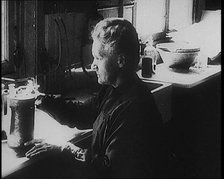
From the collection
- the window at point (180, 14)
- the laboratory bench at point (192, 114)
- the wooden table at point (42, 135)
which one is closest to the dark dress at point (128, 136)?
the wooden table at point (42, 135)

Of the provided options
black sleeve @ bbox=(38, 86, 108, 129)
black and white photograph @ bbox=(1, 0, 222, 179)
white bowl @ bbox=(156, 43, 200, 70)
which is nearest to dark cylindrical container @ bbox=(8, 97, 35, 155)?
black and white photograph @ bbox=(1, 0, 222, 179)

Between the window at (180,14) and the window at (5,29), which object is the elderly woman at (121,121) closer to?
the window at (5,29)

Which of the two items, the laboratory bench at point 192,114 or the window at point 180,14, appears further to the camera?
the window at point 180,14

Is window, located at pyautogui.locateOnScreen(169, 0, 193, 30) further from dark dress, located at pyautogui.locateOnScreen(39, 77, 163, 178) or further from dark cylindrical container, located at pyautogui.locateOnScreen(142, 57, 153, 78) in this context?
dark dress, located at pyautogui.locateOnScreen(39, 77, 163, 178)

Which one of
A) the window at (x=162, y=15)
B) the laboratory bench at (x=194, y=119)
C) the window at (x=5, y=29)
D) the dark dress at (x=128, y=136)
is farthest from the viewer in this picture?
the window at (x=162, y=15)

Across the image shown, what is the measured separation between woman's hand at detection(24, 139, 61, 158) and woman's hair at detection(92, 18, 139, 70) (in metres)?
0.56

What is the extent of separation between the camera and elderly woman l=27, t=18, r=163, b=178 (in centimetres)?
194

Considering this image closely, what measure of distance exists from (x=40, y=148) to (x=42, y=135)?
30 centimetres

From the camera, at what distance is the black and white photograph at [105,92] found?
202 cm

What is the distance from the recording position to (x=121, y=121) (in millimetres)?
2006

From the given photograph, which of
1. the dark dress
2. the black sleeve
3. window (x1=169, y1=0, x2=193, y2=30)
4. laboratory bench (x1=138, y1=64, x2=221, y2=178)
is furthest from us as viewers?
window (x1=169, y1=0, x2=193, y2=30)

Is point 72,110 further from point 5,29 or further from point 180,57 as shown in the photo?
point 180,57

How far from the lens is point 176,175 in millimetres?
1938

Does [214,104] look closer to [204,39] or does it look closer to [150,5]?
[204,39]
